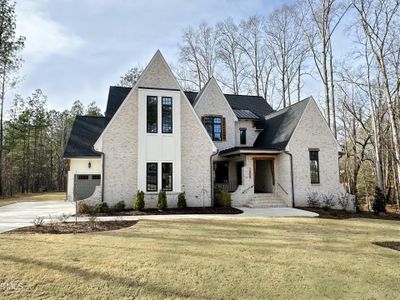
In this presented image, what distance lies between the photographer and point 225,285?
505 centimetres

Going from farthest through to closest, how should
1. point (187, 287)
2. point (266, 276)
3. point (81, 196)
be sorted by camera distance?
point (81, 196)
point (266, 276)
point (187, 287)

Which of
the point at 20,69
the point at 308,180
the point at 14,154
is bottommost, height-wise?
the point at 308,180

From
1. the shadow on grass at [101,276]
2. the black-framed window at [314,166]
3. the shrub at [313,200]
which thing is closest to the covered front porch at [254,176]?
the shrub at [313,200]

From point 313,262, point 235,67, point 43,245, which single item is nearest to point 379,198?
point 313,262

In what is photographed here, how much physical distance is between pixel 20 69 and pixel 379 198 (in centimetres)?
3284

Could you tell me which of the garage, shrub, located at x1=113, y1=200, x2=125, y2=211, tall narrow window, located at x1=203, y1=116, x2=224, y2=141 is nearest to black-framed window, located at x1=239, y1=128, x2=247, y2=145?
tall narrow window, located at x1=203, y1=116, x2=224, y2=141

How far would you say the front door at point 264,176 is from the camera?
19.3 m

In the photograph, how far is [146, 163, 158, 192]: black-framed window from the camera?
51.6ft

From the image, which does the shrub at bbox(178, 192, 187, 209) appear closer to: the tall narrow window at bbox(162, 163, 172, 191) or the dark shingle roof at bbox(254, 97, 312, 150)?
the tall narrow window at bbox(162, 163, 172, 191)

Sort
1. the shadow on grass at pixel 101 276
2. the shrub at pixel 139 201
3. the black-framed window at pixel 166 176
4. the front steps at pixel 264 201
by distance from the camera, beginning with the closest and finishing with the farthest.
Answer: the shadow on grass at pixel 101 276
the shrub at pixel 139 201
the black-framed window at pixel 166 176
the front steps at pixel 264 201

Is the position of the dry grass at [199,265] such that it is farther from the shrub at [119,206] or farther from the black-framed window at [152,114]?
the black-framed window at [152,114]

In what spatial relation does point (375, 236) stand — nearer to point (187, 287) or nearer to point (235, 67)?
point (187, 287)

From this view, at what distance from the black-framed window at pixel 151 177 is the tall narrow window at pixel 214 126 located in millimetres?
5700

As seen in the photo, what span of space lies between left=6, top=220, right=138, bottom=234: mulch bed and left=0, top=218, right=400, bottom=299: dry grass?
89cm
